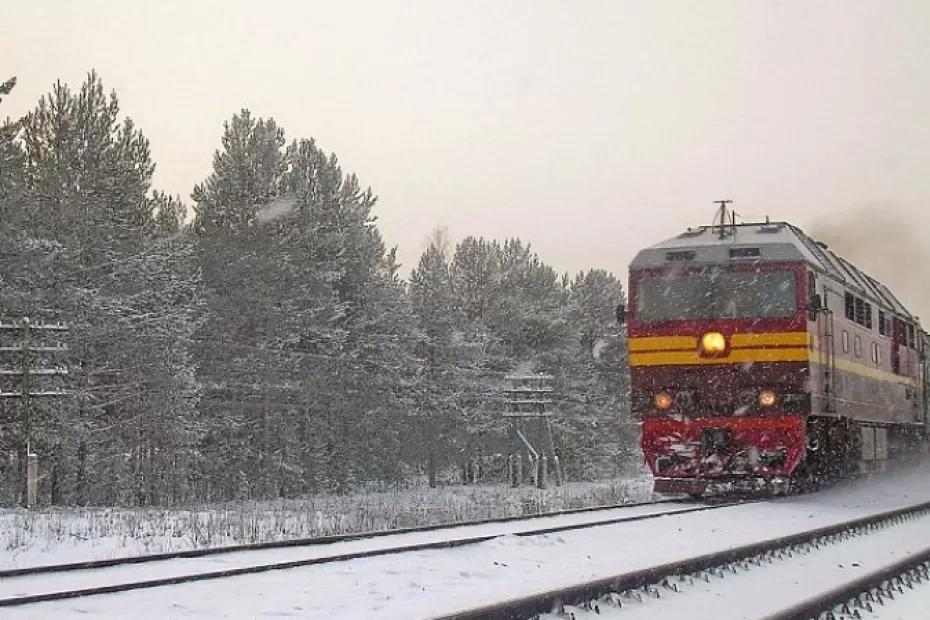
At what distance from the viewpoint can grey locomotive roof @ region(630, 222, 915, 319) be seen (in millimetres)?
17000

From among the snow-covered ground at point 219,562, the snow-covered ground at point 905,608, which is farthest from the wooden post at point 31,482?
the snow-covered ground at point 905,608

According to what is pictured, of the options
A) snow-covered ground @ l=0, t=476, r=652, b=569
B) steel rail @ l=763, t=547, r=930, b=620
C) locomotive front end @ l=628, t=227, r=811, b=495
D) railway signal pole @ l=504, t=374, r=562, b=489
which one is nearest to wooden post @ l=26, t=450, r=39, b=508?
snow-covered ground @ l=0, t=476, r=652, b=569

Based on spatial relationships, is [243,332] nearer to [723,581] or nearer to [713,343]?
[713,343]

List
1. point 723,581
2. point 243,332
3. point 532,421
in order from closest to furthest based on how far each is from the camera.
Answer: point 723,581
point 243,332
point 532,421

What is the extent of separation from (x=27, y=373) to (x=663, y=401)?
11.3 m

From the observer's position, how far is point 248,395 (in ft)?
107

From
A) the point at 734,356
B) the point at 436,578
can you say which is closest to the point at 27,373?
the point at 734,356

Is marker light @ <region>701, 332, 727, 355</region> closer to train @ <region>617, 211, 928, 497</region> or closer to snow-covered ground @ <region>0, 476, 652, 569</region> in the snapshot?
train @ <region>617, 211, 928, 497</region>

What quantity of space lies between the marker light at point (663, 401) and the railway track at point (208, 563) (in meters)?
5.48

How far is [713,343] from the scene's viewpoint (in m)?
16.9

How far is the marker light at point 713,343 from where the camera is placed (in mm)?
16891

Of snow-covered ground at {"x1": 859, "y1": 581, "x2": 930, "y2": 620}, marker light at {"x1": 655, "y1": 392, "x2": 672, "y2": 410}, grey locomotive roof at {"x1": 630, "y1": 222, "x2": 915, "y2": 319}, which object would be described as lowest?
snow-covered ground at {"x1": 859, "y1": 581, "x2": 930, "y2": 620}

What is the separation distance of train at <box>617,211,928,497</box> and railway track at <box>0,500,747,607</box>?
5.44 m

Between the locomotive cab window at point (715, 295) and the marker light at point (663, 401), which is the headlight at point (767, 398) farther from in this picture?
the marker light at point (663, 401)
